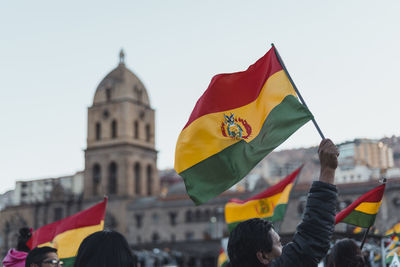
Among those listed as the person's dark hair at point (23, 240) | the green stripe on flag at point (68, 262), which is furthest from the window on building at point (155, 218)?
the person's dark hair at point (23, 240)

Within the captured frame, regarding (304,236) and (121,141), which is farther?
(121,141)

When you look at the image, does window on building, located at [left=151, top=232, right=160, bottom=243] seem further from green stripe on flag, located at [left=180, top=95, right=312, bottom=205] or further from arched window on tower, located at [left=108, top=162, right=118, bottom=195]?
green stripe on flag, located at [left=180, top=95, right=312, bottom=205]

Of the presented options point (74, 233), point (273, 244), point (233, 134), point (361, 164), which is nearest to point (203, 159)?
point (233, 134)

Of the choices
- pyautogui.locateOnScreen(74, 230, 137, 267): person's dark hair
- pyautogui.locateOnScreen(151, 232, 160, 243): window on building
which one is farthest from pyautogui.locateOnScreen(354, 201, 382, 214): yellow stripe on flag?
pyautogui.locateOnScreen(151, 232, 160, 243): window on building

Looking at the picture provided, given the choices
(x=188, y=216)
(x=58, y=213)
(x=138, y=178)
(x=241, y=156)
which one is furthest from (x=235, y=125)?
(x=58, y=213)

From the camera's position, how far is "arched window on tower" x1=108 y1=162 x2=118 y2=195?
59.2 m

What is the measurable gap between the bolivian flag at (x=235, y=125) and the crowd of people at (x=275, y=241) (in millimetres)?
1575

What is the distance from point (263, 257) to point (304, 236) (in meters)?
0.31

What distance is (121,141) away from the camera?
59.4 metres

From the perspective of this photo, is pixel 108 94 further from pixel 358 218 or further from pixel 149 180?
pixel 358 218

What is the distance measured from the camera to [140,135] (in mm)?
61219

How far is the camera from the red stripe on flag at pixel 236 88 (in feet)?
18.2

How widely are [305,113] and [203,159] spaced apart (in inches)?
37.7

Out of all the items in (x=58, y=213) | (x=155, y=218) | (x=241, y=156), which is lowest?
(x=241, y=156)
